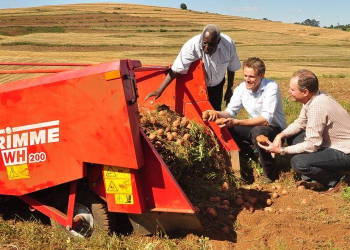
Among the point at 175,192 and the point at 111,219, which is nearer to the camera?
the point at 175,192

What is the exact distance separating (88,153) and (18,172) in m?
0.75

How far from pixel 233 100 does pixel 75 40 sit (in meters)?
25.5

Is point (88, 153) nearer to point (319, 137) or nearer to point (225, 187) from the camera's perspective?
point (225, 187)

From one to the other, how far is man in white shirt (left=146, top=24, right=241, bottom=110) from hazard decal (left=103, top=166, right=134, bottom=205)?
1859mm

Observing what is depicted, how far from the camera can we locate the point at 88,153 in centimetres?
304

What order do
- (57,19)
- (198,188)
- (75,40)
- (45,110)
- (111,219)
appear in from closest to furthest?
(45,110), (111,219), (198,188), (75,40), (57,19)

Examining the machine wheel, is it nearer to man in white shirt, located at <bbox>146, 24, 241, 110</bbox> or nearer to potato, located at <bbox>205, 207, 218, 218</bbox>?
potato, located at <bbox>205, 207, 218, 218</bbox>

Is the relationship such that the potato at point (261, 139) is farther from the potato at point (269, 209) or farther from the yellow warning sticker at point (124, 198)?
the yellow warning sticker at point (124, 198)

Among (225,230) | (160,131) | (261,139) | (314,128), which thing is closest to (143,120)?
(160,131)

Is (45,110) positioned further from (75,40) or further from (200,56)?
(75,40)

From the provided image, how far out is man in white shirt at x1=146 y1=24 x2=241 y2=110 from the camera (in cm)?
463

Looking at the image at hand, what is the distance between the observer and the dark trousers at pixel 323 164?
4.00m

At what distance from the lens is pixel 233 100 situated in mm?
4797

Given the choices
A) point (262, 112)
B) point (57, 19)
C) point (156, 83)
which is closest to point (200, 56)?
point (156, 83)
